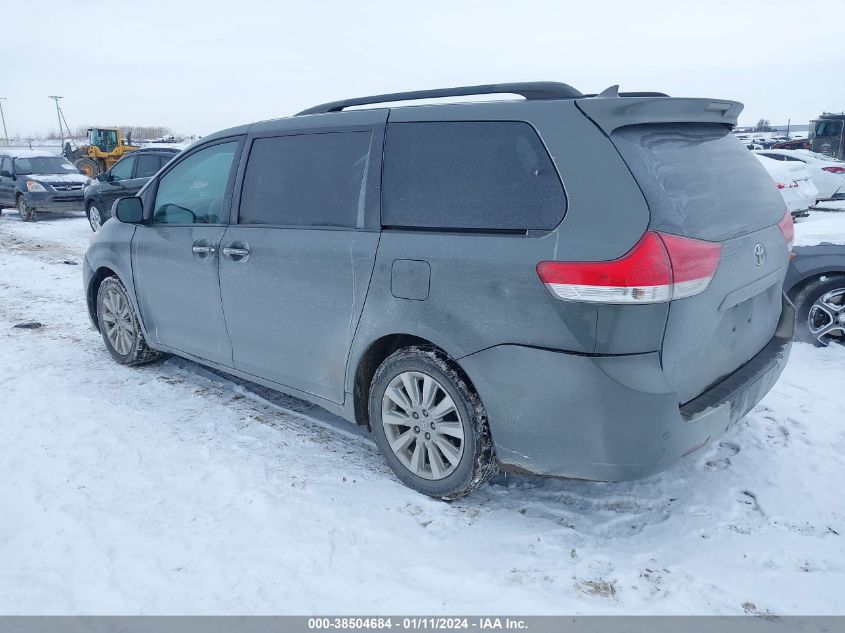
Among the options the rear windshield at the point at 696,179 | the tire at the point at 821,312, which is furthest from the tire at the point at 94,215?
the rear windshield at the point at 696,179

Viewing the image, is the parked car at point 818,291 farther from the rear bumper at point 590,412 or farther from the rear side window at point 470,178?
the rear side window at point 470,178

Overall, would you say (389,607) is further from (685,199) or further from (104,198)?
(104,198)

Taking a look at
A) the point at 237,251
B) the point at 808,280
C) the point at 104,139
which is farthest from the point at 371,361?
the point at 104,139

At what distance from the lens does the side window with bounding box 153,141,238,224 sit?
13.4 ft

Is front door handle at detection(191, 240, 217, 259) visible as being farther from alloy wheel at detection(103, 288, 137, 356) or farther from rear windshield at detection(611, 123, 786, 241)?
rear windshield at detection(611, 123, 786, 241)

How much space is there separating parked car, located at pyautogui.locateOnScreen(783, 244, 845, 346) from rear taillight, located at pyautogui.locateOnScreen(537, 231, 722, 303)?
10.3 ft

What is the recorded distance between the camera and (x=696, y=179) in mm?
2750

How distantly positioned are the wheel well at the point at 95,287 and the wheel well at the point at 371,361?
287 centimetres

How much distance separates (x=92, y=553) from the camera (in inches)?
109

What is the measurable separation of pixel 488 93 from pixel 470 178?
1.75 ft

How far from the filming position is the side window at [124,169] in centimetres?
1325

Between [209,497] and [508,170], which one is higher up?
[508,170]

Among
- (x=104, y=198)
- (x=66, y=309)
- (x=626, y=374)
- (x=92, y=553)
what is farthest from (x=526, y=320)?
(x=104, y=198)
